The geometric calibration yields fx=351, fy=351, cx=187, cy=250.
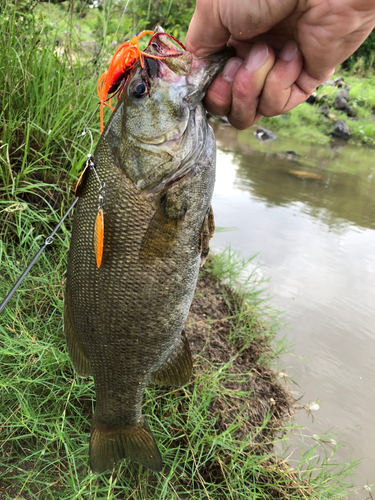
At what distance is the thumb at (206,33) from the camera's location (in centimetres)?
136

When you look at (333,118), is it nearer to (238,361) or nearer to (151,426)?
(238,361)

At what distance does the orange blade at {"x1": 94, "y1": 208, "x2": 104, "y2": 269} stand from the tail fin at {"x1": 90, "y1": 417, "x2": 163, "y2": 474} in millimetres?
884

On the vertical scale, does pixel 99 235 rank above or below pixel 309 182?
above

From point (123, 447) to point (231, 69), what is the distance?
69.6 inches

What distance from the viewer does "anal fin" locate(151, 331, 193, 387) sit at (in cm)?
174

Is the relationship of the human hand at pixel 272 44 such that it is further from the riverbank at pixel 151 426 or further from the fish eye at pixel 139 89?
the riverbank at pixel 151 426

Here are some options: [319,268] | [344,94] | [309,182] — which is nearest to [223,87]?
[319,268]

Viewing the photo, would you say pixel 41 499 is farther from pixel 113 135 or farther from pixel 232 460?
pixel 113 135

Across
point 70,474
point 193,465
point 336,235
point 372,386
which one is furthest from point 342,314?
point 70,474

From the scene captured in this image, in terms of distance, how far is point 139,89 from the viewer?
1351 millimetres

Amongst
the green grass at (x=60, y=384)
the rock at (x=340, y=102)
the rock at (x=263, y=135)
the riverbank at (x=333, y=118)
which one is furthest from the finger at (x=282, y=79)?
the rock at (x=340, y=102)

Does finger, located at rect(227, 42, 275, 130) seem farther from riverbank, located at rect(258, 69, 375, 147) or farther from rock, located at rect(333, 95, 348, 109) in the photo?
rock, located at rect(333, 95, 348, 109)

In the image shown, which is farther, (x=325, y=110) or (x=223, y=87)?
(x=325, y=110)

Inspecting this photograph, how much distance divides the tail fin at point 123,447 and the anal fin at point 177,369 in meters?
0.27
